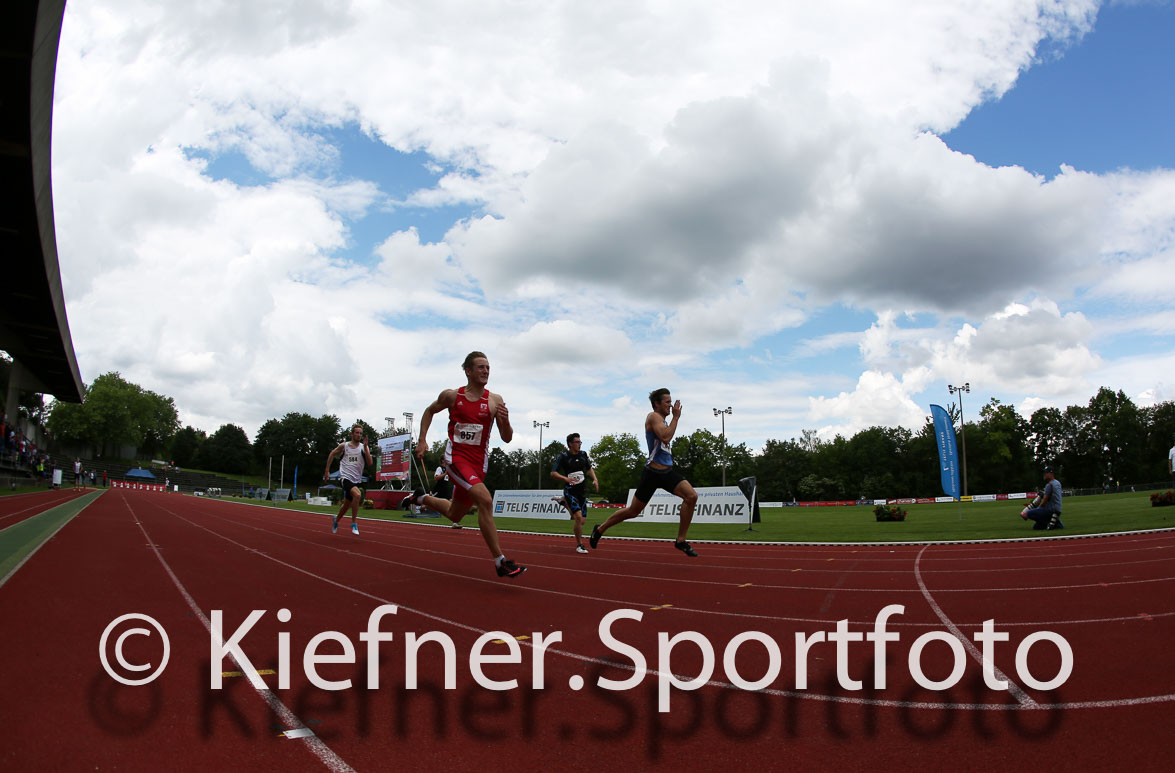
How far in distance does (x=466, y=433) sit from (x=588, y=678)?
11.7 ft

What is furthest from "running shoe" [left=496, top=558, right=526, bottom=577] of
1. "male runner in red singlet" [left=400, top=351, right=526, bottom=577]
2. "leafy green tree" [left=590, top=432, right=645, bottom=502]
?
"leafy green tree" [left=590, top=432, right=645, bottom=502]

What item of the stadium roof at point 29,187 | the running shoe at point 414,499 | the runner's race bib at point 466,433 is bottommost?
the running shoe at point 414,499

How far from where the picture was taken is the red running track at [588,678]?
7.89 ft

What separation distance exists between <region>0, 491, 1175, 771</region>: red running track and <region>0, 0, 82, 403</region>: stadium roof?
473 inches

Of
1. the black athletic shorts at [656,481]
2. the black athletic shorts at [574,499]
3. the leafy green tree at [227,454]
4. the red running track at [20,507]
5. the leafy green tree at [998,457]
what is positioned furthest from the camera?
the leafy green tree at [227,454]

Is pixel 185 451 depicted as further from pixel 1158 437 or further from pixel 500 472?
pixel 1158 437

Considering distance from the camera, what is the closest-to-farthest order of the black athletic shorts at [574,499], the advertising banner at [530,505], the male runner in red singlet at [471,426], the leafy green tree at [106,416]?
the male runner in red singlet at [471,426] → the black athletic shorts at [574,499] → the advertising banner at [530,505] → the leafy green tree at [106,416]

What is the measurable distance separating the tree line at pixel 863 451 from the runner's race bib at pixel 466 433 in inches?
2881

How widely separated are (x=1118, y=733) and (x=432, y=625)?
3.68 metres

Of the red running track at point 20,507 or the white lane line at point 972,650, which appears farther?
the red running track at point 20,507

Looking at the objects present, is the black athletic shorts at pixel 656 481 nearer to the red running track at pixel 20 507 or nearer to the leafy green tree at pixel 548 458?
the red running track at pixel 20 507

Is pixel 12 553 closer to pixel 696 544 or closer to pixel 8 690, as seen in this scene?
pixel 8 690

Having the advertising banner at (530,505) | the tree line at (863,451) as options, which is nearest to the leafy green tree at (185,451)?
the tree line at (863,451)

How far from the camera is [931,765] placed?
2.27 m
